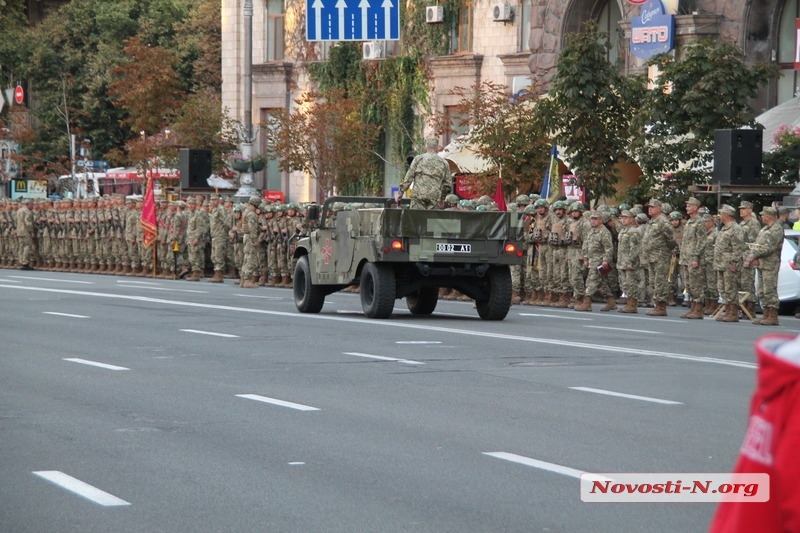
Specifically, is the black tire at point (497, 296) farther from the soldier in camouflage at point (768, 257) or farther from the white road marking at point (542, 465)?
the white road marking at point (542, 465)

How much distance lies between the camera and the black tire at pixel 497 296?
21.4 meters

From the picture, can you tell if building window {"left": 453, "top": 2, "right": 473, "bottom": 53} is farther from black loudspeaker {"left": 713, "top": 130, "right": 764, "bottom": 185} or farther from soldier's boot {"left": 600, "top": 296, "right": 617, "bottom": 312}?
soldier's boot {"left": 600, "top": 296, "right": 617, "bottom": 312}

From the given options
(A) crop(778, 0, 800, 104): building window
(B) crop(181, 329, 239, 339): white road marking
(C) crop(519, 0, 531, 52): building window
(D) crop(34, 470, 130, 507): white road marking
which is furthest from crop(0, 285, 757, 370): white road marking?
(C) crop(519, 0, 531, 52): building window

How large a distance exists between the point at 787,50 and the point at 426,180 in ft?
51.0

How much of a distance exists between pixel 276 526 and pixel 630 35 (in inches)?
1224

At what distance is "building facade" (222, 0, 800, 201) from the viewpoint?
115 ft

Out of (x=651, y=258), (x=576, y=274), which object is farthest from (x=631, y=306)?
(x=576, y=274)

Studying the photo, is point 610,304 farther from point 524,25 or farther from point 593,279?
point 524,25

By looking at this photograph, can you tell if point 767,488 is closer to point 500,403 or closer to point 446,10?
point 500,403

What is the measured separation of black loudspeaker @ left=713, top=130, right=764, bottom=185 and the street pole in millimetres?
20413

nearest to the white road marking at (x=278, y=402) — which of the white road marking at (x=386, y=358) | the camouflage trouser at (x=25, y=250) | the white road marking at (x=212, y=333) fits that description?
the white road marking at (x=386, y=358)

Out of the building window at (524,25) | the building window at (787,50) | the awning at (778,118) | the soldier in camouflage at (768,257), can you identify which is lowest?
the soldier in camouflage at (768,257)

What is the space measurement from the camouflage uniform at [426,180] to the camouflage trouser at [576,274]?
4122 mm

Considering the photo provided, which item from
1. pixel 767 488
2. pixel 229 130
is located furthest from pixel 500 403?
pixel 229 130
